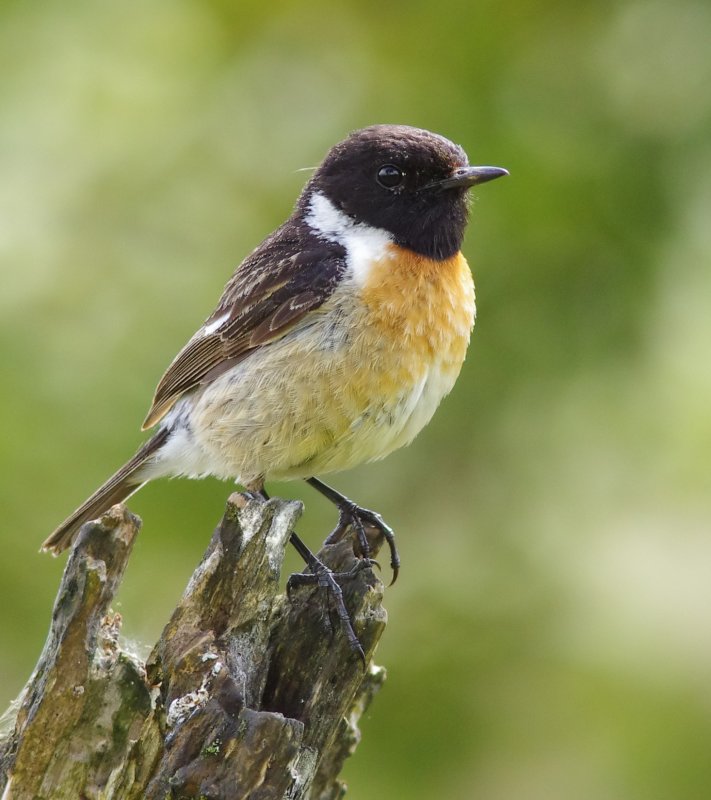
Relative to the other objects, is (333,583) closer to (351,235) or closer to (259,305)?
(259,305)

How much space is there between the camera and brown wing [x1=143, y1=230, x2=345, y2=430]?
15.5 feet

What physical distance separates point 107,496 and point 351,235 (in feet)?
4.92

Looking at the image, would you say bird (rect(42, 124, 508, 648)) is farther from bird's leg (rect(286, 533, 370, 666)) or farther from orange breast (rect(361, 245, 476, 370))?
bird's leg (rect(286, 533, 370, 666))

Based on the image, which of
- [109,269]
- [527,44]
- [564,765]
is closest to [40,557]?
[109,269]

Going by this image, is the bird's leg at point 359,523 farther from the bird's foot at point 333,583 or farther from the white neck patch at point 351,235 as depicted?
the white neck patch at point 351,235

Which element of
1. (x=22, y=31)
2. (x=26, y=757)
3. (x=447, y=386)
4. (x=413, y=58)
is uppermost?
(x=413, y=58)

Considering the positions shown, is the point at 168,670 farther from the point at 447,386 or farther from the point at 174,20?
the point at 174,20

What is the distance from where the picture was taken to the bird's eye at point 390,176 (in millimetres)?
4883

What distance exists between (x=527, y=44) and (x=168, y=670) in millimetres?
3240

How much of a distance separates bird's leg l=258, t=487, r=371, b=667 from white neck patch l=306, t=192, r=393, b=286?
3.80ft

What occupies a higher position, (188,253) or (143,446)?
(188,253)

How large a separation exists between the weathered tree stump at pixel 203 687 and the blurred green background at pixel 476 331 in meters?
0.92

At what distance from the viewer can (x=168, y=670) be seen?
3287 mm

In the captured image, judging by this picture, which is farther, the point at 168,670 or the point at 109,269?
the point at 109,269
